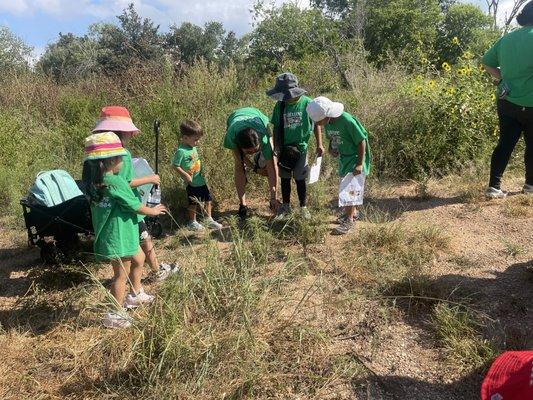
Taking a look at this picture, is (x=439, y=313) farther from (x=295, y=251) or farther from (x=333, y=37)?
(x=333, y=37)

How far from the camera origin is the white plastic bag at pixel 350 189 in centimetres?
391

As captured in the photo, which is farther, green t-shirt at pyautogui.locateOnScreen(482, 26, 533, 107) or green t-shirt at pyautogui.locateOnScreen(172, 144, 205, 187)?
green t-shirt at pyautogui.locateOnScreen(172, 144, 205, 187)

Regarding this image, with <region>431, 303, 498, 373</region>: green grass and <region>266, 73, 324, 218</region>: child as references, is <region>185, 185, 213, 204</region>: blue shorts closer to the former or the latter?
<region>266, 73, 324, 218</region>: child

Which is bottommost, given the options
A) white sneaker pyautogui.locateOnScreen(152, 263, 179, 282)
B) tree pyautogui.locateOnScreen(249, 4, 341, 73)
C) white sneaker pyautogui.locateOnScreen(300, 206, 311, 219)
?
white sneaker pyautogui.locateOnScreen(152, 263, 179, 282)

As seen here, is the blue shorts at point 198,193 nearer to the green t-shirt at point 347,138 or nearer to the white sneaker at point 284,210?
the white sneaker at point 284,210

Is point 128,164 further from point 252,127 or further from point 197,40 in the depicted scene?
point 197,40

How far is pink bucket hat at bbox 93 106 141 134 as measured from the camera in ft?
10.2

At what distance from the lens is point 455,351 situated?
7.80ft

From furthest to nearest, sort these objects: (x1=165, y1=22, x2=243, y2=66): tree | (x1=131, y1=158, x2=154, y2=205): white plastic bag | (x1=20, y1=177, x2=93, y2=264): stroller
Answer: (x1=165, y1=22, x2=243, y2=66): tree < (x1=20, y1=177, x2=93, y2=264): stroller < (x1=131, y1=158, x2=154, y2=205): white plastic bag

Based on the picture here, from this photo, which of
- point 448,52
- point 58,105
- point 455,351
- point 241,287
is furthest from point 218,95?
point 448,52

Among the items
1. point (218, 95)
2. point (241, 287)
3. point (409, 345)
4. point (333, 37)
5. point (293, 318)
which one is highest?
point (333, 37)

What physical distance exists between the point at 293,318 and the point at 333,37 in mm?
12822

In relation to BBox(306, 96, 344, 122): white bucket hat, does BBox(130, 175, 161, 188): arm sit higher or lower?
lower

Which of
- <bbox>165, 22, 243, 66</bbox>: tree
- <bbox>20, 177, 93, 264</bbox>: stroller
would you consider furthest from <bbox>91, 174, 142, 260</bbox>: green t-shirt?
<bbox>165, 22, 243, 66</bbox>: tree
